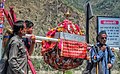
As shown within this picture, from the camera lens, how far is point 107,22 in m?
6.72

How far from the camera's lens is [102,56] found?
518 centimetres

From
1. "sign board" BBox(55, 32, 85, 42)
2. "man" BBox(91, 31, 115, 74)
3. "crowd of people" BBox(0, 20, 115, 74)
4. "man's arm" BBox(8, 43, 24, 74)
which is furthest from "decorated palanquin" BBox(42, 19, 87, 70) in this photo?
"man's arm" BBox(8, 43, 24, 74)

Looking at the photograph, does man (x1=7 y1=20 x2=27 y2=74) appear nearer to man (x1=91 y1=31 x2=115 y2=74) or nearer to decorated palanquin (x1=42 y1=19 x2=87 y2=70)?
decorated palanquin (x1=42 y1=19 x2=87 y2=70)

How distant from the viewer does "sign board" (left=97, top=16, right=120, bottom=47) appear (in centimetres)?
666

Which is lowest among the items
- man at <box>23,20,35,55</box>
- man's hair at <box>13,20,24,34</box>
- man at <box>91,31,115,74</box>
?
man at <box>91,31,115,74</box>

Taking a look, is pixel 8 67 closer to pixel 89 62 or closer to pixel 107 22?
pixel 89 62

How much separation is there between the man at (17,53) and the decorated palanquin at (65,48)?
1238mm

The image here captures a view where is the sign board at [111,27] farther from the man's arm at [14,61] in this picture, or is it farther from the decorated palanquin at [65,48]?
Result: the man's arm at [14,61]

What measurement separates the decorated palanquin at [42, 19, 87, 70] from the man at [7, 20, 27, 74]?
1.24m

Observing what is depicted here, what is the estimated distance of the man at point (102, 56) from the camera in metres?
5.17

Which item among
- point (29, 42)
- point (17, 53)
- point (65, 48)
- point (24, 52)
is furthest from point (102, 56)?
point (17, 53)

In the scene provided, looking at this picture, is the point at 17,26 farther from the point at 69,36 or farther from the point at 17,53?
the point at 69,36

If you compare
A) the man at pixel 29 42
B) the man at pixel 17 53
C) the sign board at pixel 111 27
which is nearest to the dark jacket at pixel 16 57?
the man at pixel 17 53

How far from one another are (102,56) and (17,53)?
1676 mm
